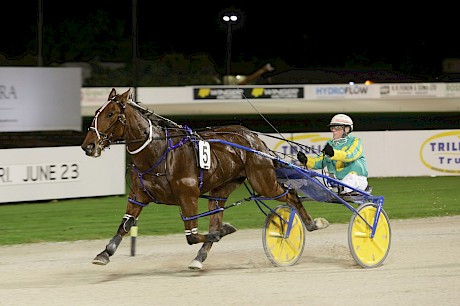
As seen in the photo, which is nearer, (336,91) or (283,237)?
(283,237)

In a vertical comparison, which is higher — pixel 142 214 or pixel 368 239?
pixel 368 239

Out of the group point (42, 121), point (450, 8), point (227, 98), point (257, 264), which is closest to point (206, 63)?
point (227, 98)

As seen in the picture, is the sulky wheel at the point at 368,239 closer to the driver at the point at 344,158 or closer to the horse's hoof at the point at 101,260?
the driver at the point at 344,158

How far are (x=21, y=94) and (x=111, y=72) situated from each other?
21.8 metres

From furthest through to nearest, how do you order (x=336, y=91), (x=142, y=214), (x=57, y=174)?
(x=336, y=91) → (x=57, y=174) → (x=142, y=214)

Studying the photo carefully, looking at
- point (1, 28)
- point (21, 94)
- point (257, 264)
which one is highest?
point (1, 28)

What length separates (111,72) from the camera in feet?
137

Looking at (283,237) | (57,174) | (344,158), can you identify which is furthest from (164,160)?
(57,174)

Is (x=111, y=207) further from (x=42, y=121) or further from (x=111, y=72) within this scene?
(x=111, y=72)

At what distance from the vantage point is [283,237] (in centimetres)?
902

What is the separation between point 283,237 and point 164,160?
1460 mm

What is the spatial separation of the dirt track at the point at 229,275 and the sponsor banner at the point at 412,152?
268 inches

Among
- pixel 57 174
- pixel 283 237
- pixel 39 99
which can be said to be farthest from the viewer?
pixel 39 99

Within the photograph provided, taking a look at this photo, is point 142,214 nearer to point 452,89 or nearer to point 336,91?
point 336,91
